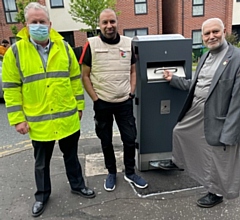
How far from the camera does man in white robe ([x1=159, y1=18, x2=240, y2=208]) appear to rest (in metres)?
2.20

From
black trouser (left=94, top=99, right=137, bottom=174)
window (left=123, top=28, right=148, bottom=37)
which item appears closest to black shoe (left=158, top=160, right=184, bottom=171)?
black trouser (left=94, top=99, right=137, bottom=174)

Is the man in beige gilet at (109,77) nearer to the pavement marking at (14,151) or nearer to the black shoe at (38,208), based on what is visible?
the black shoe at (38,208)

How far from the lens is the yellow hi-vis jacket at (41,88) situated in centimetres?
228

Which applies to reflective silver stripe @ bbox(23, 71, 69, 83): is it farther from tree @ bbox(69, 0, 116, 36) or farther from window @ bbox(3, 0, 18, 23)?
window @ bbox(3, 0, 18, 23)

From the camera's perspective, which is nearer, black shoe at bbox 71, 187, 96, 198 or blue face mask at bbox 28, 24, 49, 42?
blue face mask at bbox 28, 24, 49, 42

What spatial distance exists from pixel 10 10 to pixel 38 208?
1662cm

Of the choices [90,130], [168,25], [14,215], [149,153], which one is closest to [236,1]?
[168,25]

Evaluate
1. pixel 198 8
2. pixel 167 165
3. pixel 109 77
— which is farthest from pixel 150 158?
pixel 198 8

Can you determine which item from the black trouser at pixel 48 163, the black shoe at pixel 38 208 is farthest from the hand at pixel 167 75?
the black shoe at pixel 38 208

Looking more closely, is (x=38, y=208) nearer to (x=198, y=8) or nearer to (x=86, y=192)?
(x=86, y=192)

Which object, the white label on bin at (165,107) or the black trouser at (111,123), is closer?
the black trouser at (111,123)

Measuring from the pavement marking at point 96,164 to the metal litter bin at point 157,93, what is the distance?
46 cm

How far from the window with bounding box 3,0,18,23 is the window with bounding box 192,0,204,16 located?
11187 mm

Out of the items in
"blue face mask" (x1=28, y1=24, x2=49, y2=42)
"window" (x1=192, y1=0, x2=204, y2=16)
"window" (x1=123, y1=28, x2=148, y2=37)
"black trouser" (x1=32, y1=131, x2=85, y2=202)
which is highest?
"window" (x1=192, y1=0, x2=204, y2=16)
